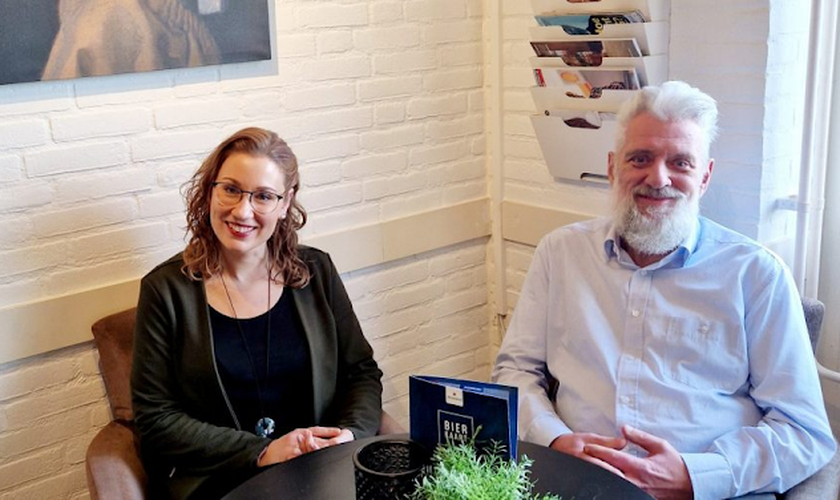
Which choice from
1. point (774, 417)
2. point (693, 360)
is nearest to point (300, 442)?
point (693, 360)

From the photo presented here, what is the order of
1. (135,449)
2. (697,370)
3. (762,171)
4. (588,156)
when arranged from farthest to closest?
(588,156) → (762,171) → (135,449) → (697,370)

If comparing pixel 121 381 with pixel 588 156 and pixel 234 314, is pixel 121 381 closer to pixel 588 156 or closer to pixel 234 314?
pixel 234 314

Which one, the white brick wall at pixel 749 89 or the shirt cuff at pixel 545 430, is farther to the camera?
the white brick wall at pixel 749 89

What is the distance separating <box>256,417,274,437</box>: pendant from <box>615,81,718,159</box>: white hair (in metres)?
1.05

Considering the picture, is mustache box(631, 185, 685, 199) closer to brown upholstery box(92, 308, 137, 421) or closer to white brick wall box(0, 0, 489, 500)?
white brick wall box(0, 0, 489, 500)

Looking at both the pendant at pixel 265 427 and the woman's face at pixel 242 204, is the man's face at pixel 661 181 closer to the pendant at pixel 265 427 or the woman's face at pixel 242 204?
the woman's face at pixel 242 204

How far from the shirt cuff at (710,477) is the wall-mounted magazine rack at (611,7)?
1.14m

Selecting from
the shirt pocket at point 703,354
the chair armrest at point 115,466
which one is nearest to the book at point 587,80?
the shirt pocket at point 703,354

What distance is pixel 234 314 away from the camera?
2.17 metres

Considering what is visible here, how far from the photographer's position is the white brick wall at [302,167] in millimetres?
2189

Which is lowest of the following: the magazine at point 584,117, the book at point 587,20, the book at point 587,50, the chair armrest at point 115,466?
the chair armrest at point 115,466

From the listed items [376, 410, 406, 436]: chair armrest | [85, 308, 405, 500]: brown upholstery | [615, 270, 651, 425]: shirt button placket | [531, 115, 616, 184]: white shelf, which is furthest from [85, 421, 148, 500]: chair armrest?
[531, 115, 616, 184]: white shelf

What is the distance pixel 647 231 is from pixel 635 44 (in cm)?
60

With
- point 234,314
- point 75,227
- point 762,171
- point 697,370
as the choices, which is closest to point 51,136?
point 75,227
